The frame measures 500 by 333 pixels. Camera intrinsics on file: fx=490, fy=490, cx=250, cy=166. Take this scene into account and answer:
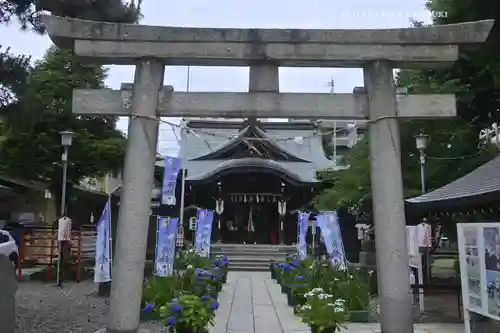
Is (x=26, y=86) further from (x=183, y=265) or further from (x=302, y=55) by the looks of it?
(x=183, y=265)

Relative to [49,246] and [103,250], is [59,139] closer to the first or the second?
[49,246]

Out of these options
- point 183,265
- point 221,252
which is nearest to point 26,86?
point 183,265

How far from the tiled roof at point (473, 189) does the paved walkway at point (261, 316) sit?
244cm

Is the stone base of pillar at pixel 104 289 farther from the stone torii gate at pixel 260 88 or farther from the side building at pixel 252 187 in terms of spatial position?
the side building at pixel 252 187

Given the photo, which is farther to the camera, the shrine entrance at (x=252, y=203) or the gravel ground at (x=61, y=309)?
the shrine entrance at (x=252, y=203)

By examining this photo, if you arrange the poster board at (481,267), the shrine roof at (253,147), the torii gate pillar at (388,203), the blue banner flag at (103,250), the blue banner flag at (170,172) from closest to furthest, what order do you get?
the poster board at (481,267) < the torii gate pillar at (388,203) < the blue banner flag at (103,250) < the blue banner flag at (170,172) < the shrine roof at (253,147)

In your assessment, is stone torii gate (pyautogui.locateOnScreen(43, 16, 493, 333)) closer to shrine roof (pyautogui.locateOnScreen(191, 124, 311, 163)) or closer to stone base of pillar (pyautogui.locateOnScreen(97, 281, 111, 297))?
stone base of pillar (pyautogui.locateOnScreen(97, 281, 111, 297))

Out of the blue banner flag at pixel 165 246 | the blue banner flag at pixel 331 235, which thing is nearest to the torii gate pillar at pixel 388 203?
the blue banner flag at pixel 165 246

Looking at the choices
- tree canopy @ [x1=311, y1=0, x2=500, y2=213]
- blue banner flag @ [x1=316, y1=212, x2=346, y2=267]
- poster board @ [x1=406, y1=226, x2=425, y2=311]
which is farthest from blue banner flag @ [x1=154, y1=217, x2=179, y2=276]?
tree canopy @ [x1=311, y1=0, x2=500, y2=213]

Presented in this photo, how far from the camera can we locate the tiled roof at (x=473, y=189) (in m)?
8.12

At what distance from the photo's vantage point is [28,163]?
66.1 feet

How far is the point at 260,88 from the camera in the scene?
23.8 feet

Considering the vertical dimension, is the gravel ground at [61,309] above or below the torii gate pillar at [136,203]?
below

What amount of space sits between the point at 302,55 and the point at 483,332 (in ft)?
15.0
